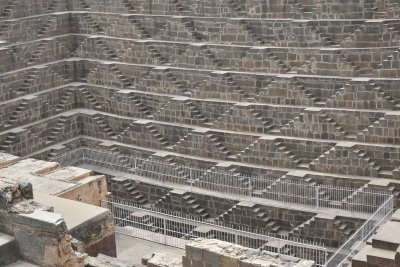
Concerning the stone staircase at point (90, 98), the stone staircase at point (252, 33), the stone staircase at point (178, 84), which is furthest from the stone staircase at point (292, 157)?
the stone staircase at point (90, 98)

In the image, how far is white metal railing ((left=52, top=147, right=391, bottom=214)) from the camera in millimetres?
23734

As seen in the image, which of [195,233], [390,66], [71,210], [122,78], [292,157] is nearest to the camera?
[71,210]

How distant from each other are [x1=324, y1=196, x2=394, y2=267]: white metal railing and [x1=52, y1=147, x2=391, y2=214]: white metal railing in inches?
19.0

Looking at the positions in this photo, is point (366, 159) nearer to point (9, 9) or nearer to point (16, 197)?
point (16, 197)

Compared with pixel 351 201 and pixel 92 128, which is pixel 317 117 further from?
pixel 92 128

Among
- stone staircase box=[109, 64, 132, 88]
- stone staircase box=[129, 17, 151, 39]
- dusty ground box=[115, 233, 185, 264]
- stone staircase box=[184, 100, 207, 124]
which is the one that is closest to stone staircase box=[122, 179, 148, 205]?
stone staircase box=[184, 100, 207, 124]

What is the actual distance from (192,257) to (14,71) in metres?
16.6

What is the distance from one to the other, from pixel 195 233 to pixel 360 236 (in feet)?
17.5

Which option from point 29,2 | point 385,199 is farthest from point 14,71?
point 385,199

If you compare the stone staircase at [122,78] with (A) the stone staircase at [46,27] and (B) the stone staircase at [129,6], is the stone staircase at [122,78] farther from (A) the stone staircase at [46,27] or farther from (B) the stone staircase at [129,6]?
(A) the stone staircase at [46,27]

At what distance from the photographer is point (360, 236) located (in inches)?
866

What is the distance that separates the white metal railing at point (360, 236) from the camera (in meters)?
20.7

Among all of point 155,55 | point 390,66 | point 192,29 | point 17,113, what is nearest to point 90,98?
point 17,113

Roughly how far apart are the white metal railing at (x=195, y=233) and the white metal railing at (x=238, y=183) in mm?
1238
